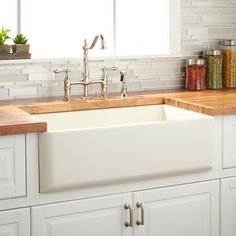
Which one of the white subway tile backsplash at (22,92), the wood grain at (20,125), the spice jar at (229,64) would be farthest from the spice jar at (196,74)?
the wood grain at (20,125)

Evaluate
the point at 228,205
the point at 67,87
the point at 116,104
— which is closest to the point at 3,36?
the point at 67,87

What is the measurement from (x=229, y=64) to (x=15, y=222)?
1714 millimetres

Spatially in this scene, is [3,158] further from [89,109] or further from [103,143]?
[89,109]

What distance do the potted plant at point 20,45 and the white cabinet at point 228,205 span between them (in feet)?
3.95

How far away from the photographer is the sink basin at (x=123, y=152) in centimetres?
244

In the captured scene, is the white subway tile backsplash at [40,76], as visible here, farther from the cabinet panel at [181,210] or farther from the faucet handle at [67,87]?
the cabinet panel at [181,210]

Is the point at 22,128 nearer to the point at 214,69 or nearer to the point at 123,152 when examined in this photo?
the point at 123,152

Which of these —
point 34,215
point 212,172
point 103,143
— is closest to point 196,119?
point 212,172

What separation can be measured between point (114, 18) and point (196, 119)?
104 centimetres

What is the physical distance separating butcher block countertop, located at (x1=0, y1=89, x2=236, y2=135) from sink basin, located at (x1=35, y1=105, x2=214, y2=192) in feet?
0.19

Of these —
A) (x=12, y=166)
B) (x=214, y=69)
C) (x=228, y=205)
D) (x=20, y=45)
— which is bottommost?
(x=228, y=205)

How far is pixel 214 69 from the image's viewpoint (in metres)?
3.53

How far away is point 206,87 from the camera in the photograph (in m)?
3.55

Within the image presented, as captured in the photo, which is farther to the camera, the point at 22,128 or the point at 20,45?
the point at 20,45
